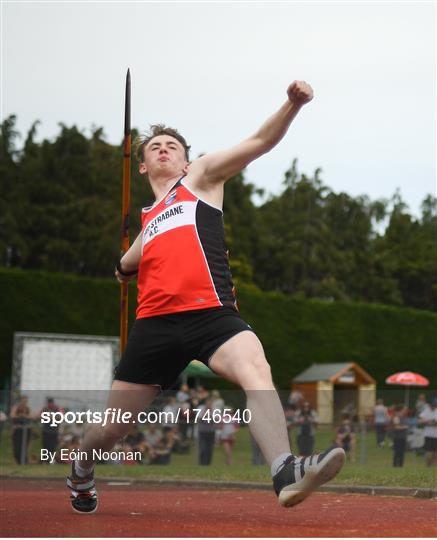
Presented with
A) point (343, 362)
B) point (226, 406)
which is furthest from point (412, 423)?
point (343, 362)

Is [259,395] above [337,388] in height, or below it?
above

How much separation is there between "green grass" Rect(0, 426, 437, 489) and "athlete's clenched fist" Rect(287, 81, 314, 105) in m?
6.99

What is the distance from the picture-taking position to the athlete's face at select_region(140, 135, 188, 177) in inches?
258

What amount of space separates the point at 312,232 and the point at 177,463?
153 feet

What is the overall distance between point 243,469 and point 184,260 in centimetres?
1072

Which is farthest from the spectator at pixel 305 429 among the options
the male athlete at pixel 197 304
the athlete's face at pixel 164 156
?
the athlete's face at pixel 164 156

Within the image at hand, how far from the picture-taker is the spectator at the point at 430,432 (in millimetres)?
16436

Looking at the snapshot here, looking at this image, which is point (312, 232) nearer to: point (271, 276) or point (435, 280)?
point (271, 276)

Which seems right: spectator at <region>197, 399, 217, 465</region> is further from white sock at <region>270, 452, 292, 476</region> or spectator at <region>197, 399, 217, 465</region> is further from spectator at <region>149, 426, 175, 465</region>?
white sock at <region>270, 452, 292, 476</region>

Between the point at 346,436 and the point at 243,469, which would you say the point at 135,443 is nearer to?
the point at 243,469

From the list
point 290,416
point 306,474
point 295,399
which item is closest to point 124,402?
point 306,474

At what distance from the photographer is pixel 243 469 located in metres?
16.2

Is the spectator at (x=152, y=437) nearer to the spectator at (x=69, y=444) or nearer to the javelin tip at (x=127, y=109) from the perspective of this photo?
the spectator at (x=69, y=444)

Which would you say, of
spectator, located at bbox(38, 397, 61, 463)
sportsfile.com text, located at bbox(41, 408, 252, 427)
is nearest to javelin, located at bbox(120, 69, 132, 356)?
sportsfile.com text, located at bbox(41, 408, 252, 427)
